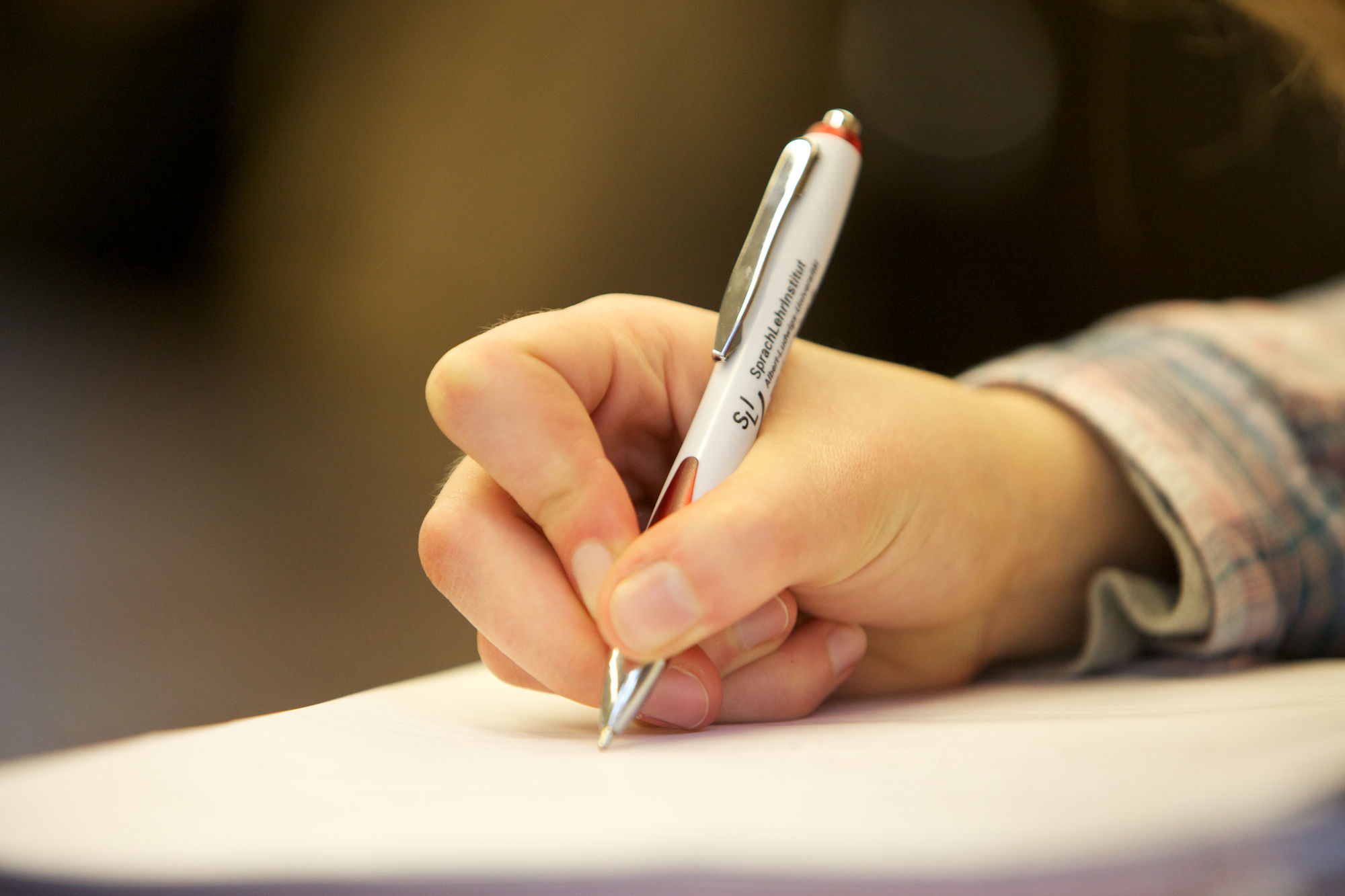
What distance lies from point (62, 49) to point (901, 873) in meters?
0.43

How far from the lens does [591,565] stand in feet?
1.05

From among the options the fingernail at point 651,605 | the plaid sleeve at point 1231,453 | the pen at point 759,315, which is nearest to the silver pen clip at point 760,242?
the pen at point 759,315

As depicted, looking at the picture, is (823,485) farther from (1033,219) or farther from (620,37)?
(1033,219)

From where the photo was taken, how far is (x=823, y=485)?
321 mm

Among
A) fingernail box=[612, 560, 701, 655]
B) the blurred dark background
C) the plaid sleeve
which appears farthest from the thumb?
the plaid sleeve

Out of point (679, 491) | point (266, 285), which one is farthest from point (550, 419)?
point (266, 285)

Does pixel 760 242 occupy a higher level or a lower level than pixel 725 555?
higher

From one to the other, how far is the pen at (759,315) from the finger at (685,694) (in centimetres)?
1

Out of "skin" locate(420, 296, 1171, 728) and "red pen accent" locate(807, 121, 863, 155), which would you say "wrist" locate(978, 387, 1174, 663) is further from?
"red pen accent" locate(807, 121, 863, 155)

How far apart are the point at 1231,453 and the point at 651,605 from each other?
38 centimetres

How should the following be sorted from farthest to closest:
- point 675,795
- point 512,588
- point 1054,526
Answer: point 1054,526 → point 512,588 → point 675,795

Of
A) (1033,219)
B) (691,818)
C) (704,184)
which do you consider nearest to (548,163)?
(704,184)

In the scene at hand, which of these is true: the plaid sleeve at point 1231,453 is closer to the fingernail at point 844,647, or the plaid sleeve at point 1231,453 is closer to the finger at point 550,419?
the fingernail at point 844,647

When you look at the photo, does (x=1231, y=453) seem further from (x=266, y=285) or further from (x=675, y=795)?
(x=266, y=285)
